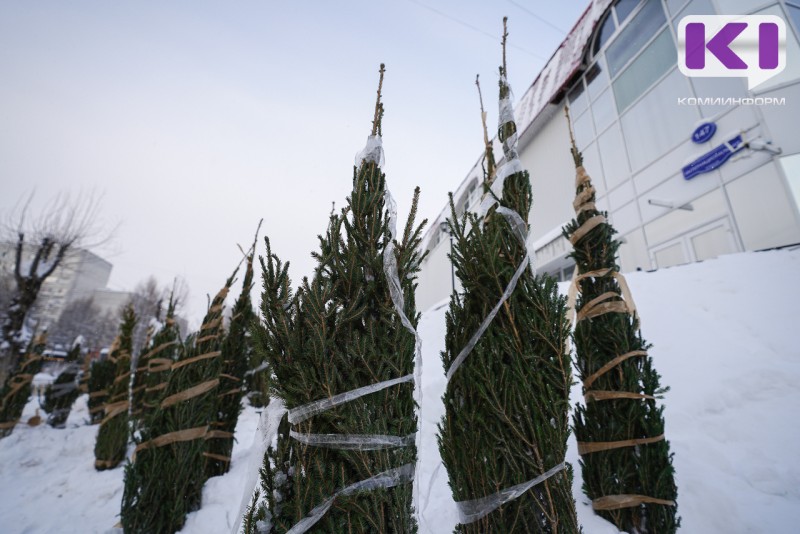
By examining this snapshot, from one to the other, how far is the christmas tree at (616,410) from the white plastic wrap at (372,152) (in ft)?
7.98

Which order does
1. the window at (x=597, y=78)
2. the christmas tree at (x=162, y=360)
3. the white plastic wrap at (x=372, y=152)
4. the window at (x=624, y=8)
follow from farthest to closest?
the window at (x=597, y=78)
the window at (x=624, y=8)
the christmas tree at (x=162, y=360)
the white plastic wrap at (x=372, y=152)

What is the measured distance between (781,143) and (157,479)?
1329 cm

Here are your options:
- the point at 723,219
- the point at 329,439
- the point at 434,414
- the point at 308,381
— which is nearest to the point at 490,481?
the point at 329,439

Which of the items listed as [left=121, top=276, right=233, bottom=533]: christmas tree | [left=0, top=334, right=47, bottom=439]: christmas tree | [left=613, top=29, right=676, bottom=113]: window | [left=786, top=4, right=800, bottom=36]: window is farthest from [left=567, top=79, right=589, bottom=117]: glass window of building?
[left=0, top=334, right=47, bottom=439]: christmas tree

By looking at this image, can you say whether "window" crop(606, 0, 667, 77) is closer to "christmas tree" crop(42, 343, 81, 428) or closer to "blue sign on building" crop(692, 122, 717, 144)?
"blue sign on building" crop(692, 122, 717, 144)

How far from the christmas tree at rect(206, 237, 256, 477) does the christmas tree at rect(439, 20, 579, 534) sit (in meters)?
3.61

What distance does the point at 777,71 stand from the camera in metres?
8.29

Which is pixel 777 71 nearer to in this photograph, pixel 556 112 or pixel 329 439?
pixel 556 112

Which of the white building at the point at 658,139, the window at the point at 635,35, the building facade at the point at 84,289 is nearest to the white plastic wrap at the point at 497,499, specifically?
the white building at the point at 658,139

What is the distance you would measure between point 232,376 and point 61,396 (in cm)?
950

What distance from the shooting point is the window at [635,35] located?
11.3 m

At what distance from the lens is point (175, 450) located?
12.3 feet

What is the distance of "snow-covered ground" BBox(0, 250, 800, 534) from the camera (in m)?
3.14

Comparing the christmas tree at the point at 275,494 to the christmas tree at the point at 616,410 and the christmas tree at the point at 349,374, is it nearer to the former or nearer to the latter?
the christmas tree at the point at 349,374
